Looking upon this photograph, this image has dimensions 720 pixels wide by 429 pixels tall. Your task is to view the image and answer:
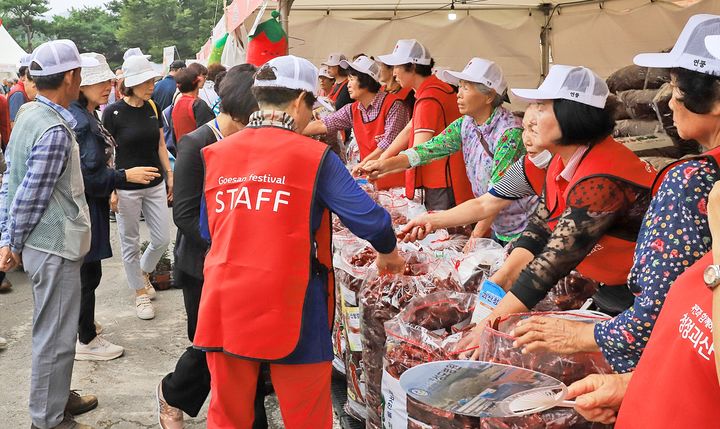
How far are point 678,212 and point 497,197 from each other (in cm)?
157

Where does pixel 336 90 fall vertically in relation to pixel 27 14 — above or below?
above

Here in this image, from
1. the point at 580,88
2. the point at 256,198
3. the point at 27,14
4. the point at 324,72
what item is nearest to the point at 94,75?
the point at 256,198

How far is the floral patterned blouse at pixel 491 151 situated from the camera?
133 inches

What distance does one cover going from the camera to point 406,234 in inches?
119

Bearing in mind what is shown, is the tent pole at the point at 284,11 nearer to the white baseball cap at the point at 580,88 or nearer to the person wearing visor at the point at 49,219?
the person wearing visor at the point at 49,219

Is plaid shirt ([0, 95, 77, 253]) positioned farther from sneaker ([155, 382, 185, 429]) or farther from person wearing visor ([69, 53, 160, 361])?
sneaker ([155, 382, 185, 429])

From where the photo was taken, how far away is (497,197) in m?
3.03

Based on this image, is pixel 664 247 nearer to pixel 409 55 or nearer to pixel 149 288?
pixel 409 55

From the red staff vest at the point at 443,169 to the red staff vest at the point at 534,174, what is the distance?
1.38m

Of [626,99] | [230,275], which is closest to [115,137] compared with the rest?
[230,275]

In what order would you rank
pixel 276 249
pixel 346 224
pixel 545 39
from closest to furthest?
1. pixel 276 249
2. pixel 346 224
3. pixel 545 39

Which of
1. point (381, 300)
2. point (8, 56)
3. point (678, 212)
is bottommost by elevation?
→ point (8, 56)

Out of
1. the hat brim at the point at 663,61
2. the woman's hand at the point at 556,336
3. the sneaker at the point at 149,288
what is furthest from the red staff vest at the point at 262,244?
the sneaker at the point at 149,288

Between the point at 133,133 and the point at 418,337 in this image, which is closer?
the point at 418,337
